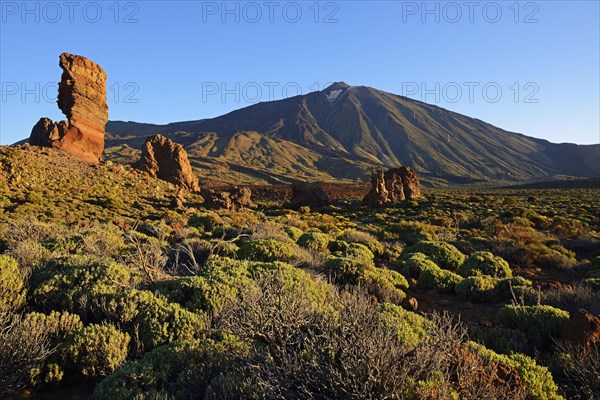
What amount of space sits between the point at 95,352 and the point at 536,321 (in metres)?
6.05

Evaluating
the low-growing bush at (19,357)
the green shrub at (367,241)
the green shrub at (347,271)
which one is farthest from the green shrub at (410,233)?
the low-growing bush at (19,357)

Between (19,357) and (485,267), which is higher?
(19,357)

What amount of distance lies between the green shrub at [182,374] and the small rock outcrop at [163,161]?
31921 millimetres

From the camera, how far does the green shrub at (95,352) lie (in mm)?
3781

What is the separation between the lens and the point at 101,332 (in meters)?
4.05

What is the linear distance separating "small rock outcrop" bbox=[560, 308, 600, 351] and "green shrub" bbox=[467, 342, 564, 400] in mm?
838

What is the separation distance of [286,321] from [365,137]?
178992 millimetres

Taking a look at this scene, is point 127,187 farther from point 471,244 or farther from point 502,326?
point 502,326

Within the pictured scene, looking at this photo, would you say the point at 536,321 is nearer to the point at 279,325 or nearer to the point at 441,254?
the point at 279,325

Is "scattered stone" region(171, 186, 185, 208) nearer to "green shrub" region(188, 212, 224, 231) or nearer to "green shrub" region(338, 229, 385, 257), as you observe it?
"green shrub" region(188, 212, 224, 231)

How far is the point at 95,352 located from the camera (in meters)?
3.85

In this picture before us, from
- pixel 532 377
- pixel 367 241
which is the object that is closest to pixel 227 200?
pixel 367 241

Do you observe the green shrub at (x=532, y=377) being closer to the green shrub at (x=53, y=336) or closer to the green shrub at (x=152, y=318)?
the green shrub at (x=152, y=318)

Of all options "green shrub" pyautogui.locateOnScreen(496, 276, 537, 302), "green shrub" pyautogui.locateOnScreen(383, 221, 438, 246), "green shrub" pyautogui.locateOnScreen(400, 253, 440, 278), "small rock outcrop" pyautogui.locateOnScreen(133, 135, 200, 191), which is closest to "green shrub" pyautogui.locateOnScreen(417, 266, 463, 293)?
"green shrub" pyautogui.locateOnScreen(400, 253, 440, 278)
